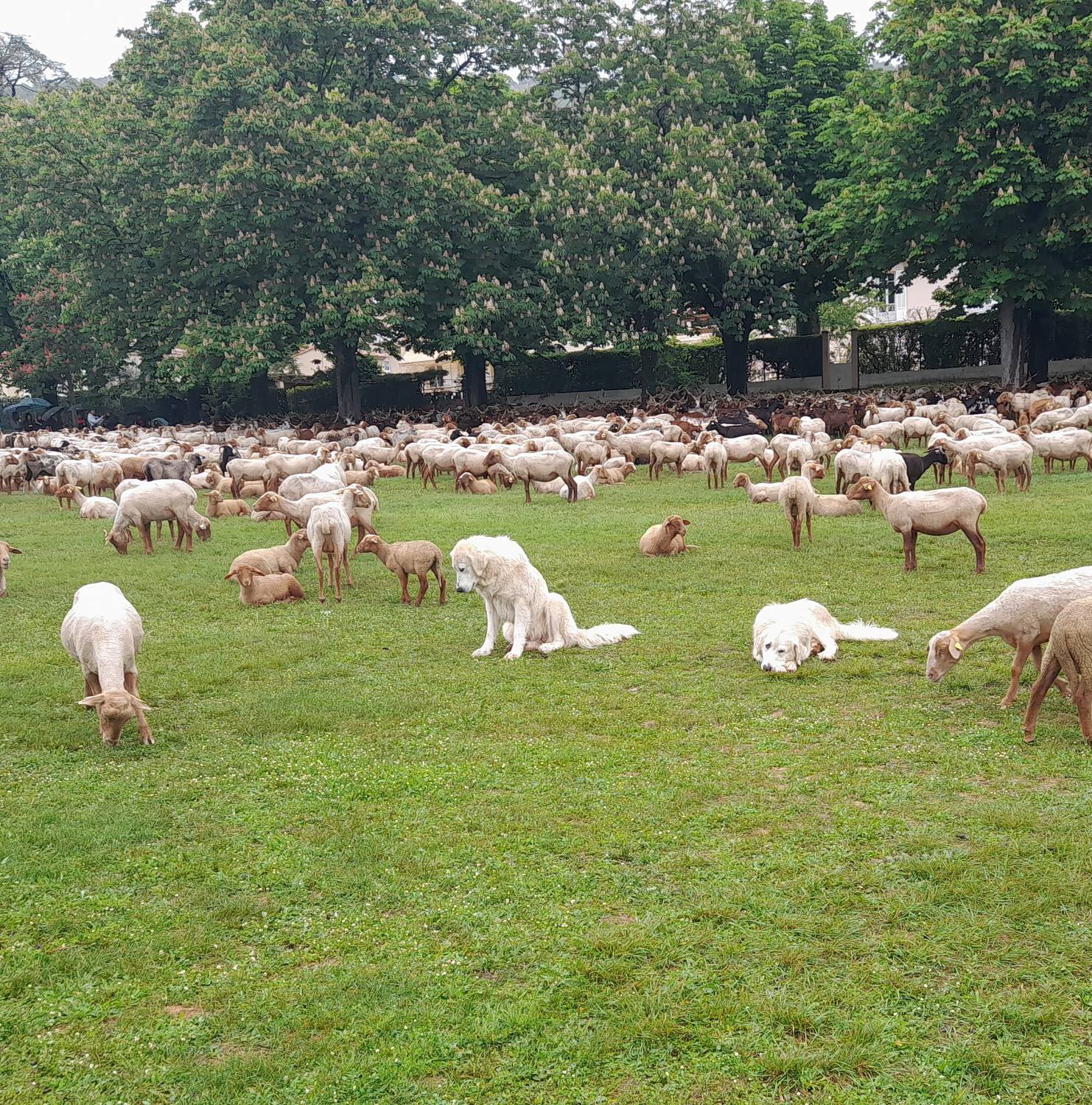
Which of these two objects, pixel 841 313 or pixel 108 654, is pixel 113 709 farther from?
pixel 841 313

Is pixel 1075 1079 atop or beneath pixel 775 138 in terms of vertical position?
beneath

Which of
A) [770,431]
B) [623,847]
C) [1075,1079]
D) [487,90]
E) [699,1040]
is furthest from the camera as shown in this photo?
[487,90]

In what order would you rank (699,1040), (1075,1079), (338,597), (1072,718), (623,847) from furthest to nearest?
(338,597) → (1072,718) → (623,847) → (699,1040) → (1075,1079)

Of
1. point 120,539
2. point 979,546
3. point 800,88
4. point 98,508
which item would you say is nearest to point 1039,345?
point 800,88

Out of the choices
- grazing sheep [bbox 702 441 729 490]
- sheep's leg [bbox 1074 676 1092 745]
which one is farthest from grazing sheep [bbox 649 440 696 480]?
sheep's leg [bbox 1074 676 1092 745]

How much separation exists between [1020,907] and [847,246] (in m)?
38.1

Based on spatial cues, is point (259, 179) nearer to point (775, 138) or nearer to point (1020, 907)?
point (775, 138)

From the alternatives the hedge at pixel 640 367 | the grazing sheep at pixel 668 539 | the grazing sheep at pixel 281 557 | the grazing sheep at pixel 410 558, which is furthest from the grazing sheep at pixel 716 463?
the hedge at pixel 640 367

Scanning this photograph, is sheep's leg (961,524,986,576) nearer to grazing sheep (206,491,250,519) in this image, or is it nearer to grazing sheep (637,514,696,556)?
grazing sheep (637,514,696,556)

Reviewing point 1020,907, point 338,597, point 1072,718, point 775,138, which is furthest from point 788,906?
point 775,138

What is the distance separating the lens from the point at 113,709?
30.1ft

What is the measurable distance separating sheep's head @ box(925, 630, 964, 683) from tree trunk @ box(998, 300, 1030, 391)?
1252 inches

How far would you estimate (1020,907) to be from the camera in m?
5.91

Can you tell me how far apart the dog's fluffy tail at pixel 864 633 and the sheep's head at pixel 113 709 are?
6674mm
